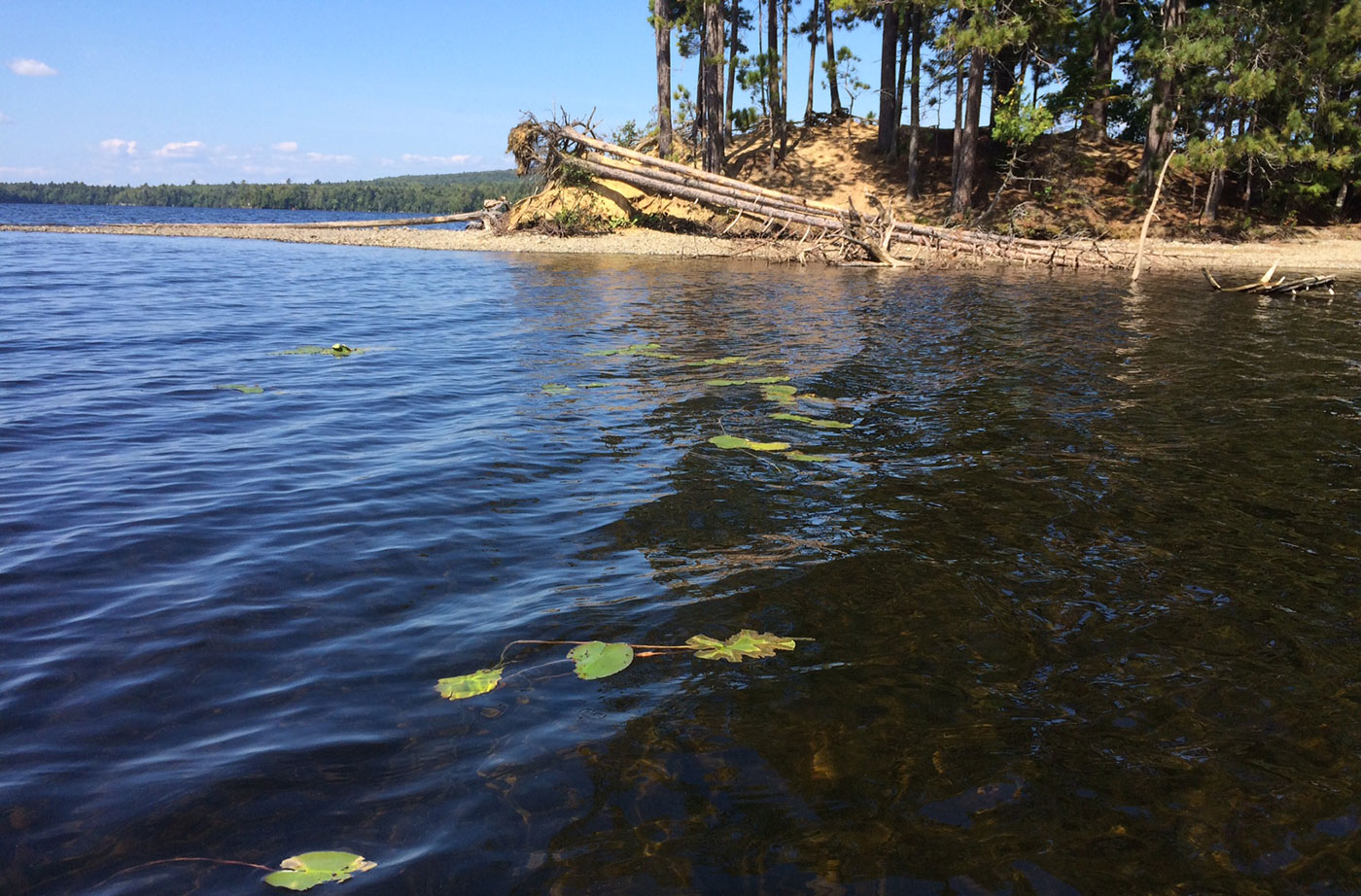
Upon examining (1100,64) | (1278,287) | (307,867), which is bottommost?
(307,867)

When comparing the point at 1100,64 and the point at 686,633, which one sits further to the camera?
the point at 1100,64

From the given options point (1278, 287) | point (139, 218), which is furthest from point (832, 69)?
point (139, 218)

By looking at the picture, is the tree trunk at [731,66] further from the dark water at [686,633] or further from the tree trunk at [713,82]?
the dark water at [686,633]

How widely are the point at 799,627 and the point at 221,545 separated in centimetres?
355

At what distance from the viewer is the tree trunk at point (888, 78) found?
95.9ft

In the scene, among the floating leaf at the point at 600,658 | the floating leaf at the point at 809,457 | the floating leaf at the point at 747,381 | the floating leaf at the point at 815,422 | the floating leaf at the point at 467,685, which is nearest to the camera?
the floating leaf at the point at 467,685

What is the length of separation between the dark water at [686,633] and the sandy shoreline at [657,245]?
1681 centimetres

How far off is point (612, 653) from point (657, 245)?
25.6 meters

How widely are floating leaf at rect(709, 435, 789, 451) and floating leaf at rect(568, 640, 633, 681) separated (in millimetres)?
3188

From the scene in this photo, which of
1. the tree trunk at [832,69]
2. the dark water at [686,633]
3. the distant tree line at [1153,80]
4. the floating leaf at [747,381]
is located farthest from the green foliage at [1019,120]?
the floating leaf at [747,381]

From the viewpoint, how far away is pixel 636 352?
1105 centimetres

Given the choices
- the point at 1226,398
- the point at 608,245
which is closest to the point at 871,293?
the point at 1226,398

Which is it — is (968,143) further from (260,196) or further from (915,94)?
(260,196)

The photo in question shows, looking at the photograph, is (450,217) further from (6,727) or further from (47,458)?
(6,727)
